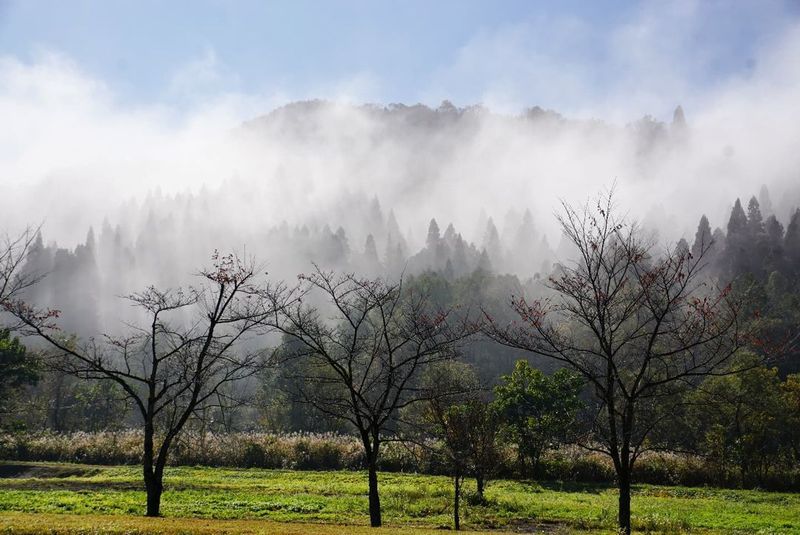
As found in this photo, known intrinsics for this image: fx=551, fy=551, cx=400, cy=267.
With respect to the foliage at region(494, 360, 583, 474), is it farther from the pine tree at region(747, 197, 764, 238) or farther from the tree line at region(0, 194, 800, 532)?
the pine tree at region(747, 197, 764, 238)

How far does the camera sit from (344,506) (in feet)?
68.8

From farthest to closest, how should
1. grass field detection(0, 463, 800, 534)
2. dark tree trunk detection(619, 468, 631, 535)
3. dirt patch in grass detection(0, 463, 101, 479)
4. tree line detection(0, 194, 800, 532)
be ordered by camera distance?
dirt patch in grass detection(0, 463, 101, 479), grass field detection(0, 463, 800, 534), tree line detection(0, 194, 800, 532), dark tree trunk detection(619, 468, 631, 535)

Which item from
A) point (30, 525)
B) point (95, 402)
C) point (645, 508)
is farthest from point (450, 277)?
point (30, 525)

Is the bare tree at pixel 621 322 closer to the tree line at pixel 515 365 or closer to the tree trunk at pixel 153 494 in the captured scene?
the tree line at pixel 515 365

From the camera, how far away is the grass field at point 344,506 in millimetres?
14328

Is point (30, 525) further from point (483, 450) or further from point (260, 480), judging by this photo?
point (260, 480)

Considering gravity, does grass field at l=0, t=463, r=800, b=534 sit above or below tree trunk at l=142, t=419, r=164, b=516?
below

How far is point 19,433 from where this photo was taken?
37125 mm

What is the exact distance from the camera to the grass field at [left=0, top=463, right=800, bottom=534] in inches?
564

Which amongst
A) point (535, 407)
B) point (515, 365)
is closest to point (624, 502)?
point (535, 407)

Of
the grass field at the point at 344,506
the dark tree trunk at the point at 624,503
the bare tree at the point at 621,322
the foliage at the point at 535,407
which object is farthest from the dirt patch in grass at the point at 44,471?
the dark tree trunk at the point at 624,503

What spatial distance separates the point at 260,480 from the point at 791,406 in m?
33.0

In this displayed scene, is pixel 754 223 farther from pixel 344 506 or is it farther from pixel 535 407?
pixel 344 506

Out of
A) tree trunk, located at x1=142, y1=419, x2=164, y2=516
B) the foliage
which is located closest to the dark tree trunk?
tree trunk, located at x1=142, y1=419, x2=164, y2=516
